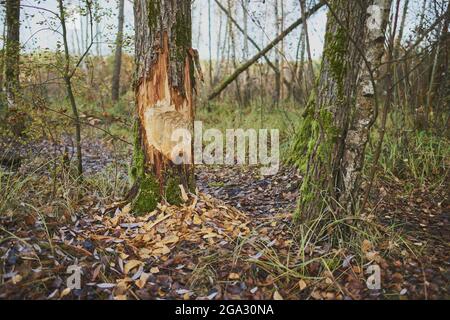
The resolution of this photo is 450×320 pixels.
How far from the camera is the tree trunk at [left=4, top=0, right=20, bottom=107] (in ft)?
15.1

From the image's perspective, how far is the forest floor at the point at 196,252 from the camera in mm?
2520

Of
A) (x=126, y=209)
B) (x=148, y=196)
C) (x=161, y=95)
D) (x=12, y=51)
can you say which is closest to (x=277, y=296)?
(x=148, y=196)

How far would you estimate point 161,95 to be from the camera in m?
3.30

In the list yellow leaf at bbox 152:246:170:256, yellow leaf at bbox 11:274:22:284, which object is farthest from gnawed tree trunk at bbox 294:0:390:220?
yellow leaf at bbox 11:274:22:284

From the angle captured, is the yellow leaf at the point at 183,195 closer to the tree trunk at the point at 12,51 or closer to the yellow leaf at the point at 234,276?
the yellow leaf at the point at 234,276

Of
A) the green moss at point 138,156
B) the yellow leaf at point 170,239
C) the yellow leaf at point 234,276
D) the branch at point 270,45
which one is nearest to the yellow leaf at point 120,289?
the yellow leaf at point 170,239

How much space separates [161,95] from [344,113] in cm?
156

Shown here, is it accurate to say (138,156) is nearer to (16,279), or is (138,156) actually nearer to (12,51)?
(16,279)

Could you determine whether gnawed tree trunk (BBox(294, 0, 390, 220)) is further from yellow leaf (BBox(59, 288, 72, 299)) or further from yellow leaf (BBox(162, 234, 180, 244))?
yellow leaf (BBox(59, 288, 72, 299))

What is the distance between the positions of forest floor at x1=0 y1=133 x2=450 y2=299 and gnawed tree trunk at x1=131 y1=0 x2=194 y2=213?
0.76ft

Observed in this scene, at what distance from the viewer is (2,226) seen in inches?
112

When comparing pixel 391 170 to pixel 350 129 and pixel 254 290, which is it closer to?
pixel 350 129

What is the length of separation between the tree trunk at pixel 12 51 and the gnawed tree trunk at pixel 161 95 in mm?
2233
